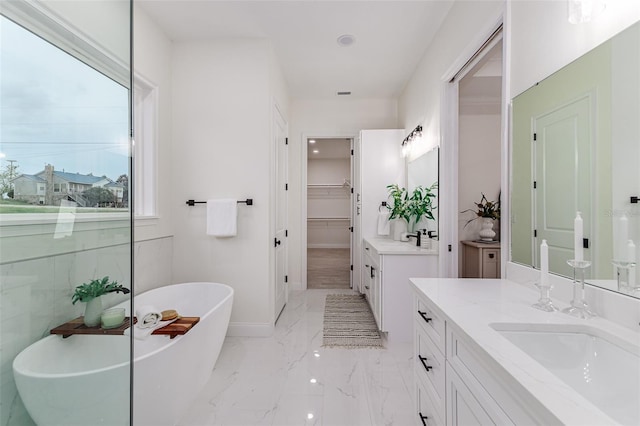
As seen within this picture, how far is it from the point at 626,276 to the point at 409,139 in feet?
8.83

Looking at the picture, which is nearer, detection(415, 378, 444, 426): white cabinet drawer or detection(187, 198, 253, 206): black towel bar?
detection(415, 378, 444, 426): white cabinet drawer

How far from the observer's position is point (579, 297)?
0.96m

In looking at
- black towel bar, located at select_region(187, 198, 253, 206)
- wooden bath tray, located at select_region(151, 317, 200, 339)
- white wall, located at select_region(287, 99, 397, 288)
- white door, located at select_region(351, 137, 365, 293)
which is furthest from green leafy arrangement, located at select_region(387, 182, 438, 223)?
wooden bath tray, located at select_region(151, 317, 200, 339)

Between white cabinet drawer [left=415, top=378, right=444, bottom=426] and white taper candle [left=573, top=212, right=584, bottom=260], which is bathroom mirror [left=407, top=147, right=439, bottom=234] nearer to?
white cabinet drawer [left=415, top=378, right=444, bottom=426]

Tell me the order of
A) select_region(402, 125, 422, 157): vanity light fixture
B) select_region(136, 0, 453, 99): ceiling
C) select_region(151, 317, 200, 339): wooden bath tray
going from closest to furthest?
1. select_region(151, 317, 200, 339): wooden bath tray
2. select_region(136, 0, 453, 99): ceiling
3. select_region(402, 125, 422, 157): vanity light fixture

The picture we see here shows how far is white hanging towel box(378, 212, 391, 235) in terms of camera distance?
3.53 m

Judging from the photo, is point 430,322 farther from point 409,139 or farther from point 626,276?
point 409,139

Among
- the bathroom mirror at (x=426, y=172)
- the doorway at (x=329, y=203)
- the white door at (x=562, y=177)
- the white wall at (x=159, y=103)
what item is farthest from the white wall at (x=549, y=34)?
the doorway at (x=329, y=203)

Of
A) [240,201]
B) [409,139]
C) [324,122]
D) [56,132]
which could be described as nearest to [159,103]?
[240,201]

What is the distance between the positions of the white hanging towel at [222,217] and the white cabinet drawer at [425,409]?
6.19ft

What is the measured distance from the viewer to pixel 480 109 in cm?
354

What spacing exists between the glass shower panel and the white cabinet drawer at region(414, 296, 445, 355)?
116cm

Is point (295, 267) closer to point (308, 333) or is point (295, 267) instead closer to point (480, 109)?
point (308, 333)

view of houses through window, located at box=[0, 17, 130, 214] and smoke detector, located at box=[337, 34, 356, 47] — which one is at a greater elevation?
smoke detector, located at box=[337, 34, 356, 47]
